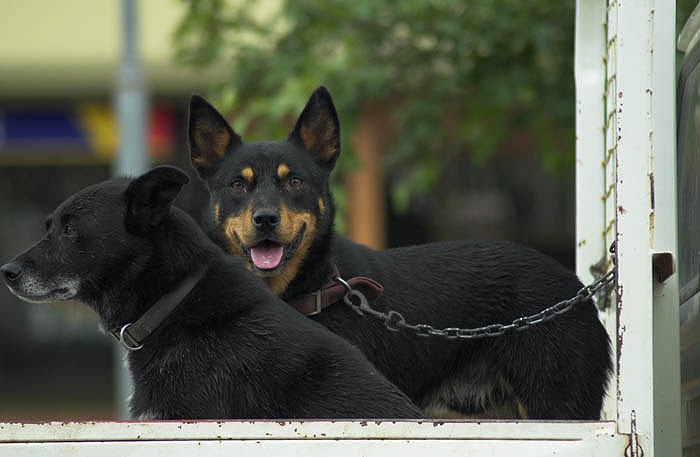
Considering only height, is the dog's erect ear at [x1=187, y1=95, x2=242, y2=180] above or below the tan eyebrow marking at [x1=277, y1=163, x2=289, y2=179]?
above

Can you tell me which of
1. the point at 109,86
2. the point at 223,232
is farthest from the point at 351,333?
the point at 109,86

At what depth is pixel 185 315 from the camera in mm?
3164

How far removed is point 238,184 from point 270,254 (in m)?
0.32

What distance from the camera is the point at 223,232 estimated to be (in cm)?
407

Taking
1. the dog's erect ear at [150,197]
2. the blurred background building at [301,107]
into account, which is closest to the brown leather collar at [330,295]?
the dog's erect ear at [150,197]

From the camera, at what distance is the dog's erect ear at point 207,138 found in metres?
4.11

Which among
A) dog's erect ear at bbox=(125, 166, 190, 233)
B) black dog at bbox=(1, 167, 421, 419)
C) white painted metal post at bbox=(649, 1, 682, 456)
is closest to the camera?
white painted metal post at bbox=(649, 1, 682, 456)

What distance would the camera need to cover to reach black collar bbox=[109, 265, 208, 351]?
3.12 metres

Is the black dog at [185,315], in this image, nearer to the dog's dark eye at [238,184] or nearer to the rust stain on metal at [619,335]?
the dog's dark eye at [238,184]

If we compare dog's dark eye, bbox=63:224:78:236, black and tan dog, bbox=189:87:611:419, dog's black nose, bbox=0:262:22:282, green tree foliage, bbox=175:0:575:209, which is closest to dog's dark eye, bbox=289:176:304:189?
black and tan dog, bbox=189:87:611:419

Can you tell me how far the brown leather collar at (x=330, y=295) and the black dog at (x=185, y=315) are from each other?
0.45m

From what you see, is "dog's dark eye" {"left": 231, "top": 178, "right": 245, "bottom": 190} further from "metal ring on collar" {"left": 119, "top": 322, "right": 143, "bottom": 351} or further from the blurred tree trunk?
the blurred tree trunk

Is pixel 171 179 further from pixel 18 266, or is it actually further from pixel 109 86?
pixel 109 86

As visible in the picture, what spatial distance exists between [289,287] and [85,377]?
53.7 ft
